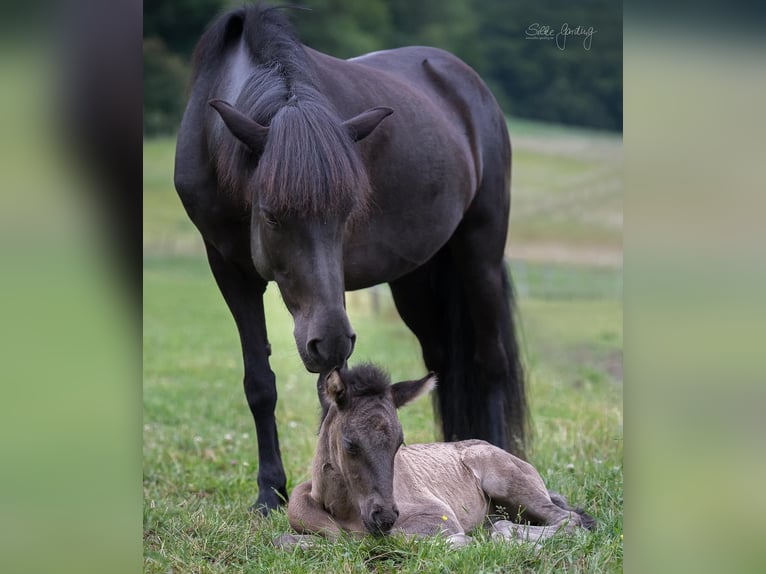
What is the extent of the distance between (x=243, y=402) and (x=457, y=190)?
3785 mm

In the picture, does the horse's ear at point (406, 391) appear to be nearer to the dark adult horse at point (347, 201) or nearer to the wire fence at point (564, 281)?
the dark adult horse at point (347, 201)

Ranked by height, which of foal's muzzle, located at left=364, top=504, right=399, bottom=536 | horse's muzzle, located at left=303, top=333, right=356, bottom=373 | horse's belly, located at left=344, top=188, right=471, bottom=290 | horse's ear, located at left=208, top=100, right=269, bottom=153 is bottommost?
foal's muzzle, located at left=364, top=504, right=399, bottom=536

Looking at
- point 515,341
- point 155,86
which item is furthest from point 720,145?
point 155,86

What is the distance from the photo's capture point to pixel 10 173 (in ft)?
8.33

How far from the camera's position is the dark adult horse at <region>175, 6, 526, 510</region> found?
3.90 m

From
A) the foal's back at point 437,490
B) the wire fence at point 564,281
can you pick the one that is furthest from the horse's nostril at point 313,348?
the wire fence at point 564,281

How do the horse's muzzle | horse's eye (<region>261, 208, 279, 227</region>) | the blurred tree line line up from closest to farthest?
the horse's muzzle < horse's eye (<region>261, 208, 279, 227</region>) < the blurred tree line

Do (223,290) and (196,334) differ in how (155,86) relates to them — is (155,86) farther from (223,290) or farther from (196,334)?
(223,290)

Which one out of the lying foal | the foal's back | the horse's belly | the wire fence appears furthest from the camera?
the wire fence

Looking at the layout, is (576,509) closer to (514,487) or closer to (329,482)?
(514,487)

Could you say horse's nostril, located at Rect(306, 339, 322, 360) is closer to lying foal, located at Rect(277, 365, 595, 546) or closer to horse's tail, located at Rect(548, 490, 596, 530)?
lying foal, located at Rect(277, 365, 595, 546)

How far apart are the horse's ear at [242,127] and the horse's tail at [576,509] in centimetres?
236

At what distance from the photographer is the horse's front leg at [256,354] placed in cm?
491

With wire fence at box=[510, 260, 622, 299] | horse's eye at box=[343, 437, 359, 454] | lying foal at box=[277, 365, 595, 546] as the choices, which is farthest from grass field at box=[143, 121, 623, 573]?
horse's eye at box=[343, 437, 359, 454]
